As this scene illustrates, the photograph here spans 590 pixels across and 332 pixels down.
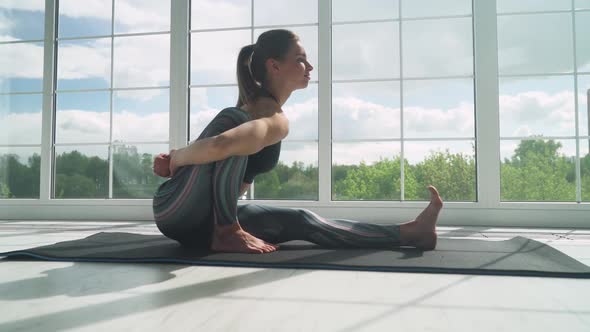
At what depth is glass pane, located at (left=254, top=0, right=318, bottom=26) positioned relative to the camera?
3.47 m

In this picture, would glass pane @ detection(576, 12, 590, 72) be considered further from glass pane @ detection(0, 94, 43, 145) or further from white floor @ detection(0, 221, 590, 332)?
glass pane @ detection(0, 94, 43, 145)

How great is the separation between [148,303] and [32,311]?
0.23 meters

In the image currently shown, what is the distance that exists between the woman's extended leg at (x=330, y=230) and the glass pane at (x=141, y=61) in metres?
2.51

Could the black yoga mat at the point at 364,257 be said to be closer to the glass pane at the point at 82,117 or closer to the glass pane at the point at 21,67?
the glass pane at the point at 82,117

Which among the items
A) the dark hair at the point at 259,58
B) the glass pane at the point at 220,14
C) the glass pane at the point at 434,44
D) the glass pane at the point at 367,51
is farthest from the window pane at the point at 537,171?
the dark hair at the point at 259,58

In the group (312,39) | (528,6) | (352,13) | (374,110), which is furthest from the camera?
(374,110)

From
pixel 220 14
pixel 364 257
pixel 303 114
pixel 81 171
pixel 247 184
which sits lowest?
pixel 364 257

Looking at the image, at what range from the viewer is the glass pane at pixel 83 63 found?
3.86 m

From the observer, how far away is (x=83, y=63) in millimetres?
3959

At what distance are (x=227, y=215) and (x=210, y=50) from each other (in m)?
2.67

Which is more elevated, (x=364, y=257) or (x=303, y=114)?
(x=303, y=114)

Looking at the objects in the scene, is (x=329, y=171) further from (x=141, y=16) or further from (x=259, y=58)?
Answer: (x=141, y=16)

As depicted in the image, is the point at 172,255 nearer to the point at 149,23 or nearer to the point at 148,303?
the point at 148,303

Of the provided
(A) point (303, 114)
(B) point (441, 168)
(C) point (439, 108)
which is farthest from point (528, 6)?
(C) point (439, 108)
